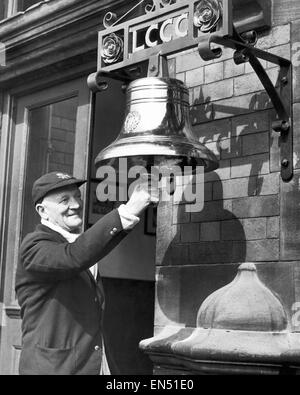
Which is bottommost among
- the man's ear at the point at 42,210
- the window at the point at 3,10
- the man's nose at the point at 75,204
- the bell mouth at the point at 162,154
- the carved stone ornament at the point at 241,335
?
the carved stone ornament at the point at 241,335

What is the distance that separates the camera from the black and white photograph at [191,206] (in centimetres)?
351

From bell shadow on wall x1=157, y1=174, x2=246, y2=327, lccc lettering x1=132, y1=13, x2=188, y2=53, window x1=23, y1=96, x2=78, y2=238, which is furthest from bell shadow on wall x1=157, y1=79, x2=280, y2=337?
window x1=23, y1=96, x2=78, y2=238

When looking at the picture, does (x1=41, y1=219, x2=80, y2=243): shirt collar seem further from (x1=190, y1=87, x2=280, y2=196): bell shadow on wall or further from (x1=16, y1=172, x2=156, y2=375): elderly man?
(x1=190, y1=87, x2=280, y2=196): bell shadow on wall

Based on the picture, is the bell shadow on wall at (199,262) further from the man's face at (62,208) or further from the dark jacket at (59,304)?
the man's face at (62,208)

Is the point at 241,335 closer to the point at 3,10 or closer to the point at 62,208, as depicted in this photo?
the point at 62,208

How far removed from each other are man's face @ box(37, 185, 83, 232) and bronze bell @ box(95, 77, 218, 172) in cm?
26

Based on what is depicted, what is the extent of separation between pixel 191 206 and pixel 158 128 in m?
0.99

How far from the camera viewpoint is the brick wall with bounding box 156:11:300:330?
389 centimetres

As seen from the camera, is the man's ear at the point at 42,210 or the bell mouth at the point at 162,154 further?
the man's ear at the point at 42,210

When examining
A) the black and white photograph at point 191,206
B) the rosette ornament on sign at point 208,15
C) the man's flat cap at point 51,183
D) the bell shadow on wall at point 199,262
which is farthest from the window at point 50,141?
the rosette ornament on sign at point 208,15

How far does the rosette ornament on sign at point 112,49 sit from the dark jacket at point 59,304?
3.77 ft

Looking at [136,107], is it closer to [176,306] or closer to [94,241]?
[94,241]

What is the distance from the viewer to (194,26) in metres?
3.71
